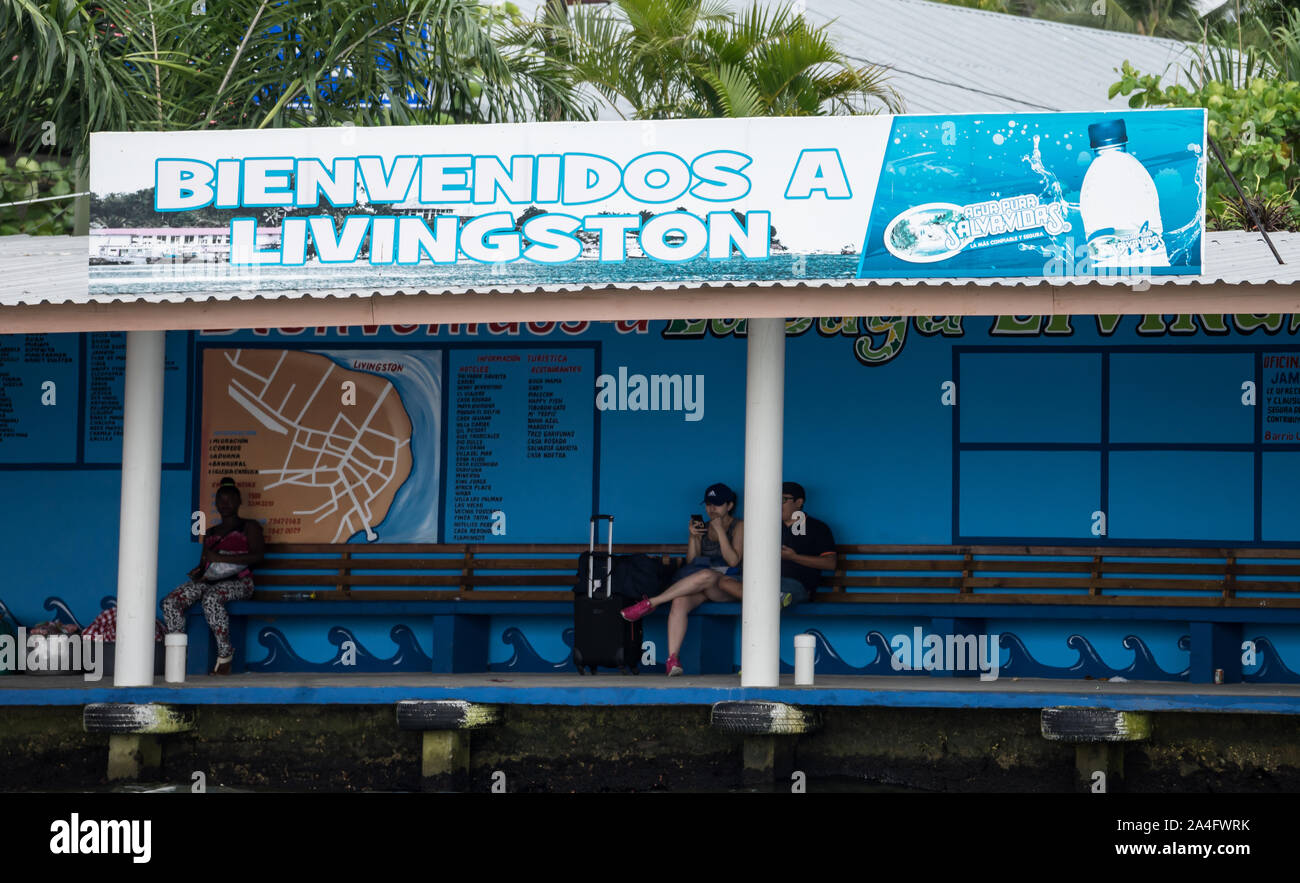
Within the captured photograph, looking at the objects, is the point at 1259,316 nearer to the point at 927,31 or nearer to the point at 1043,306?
the point at 1043,306

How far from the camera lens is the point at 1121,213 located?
9898mm

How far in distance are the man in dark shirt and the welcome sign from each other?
5.43ft

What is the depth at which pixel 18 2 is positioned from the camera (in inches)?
571

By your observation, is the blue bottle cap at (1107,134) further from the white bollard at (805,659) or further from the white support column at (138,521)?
the white support column at (138,521)

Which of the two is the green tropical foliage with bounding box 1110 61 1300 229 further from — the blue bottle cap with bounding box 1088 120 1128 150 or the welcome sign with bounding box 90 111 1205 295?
the welcome sign with bounding box 90 111 1205 295

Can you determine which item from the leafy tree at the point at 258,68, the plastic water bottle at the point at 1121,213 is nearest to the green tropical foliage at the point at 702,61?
the leafy tree at the point at 258,68

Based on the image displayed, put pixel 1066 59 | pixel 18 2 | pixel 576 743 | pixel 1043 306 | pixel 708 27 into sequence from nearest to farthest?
pixel 1043 306, pixel 576 743, pixel 18 2, pixel 708 27, pixel 1066 59

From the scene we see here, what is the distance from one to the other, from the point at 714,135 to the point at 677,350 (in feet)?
5.46

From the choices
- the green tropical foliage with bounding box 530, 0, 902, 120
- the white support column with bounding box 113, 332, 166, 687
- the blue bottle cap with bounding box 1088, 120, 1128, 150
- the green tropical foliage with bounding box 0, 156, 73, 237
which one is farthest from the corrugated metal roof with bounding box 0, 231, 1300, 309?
the green tropical foliage with bounding box 0, 156, 73, 237

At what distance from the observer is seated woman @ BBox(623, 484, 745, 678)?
1064 centimetres

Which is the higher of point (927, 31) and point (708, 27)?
point (927, 31)

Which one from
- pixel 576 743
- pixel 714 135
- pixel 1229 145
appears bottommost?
pixel 576 743

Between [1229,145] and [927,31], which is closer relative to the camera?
[1229,145]

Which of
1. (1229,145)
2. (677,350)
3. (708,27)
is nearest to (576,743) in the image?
(677,350)
